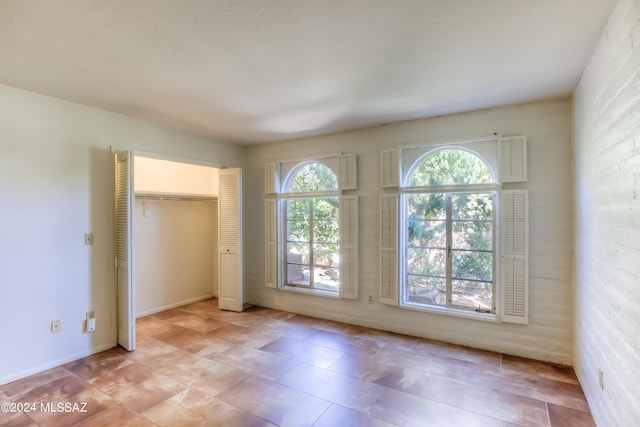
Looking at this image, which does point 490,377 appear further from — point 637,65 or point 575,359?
point 637,65

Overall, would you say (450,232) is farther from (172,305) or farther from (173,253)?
(172,305)

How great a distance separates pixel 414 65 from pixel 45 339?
423 cm

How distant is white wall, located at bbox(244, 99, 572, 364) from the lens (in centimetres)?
316

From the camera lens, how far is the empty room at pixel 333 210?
1947 millimetres

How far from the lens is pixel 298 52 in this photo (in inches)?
89.9

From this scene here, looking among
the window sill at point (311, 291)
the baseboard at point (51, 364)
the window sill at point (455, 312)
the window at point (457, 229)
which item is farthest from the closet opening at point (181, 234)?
the window sill at point (455, 312)

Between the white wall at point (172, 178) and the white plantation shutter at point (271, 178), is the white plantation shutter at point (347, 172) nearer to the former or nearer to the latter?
the white plantation shutter at point (271, 178)

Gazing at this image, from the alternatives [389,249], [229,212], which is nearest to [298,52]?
[389,249]

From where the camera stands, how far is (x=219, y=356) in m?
3.36

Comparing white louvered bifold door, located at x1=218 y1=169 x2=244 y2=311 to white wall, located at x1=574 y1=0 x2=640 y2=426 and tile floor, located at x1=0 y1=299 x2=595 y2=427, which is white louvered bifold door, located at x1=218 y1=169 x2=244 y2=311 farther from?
white wall, located at x1=574 y1=0 x2=640 y2=426

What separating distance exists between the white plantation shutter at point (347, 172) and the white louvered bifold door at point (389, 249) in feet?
1.54

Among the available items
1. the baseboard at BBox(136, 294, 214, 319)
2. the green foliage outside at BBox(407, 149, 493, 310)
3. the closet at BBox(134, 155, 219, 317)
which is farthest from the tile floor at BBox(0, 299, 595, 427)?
the closet at BBox(134, 155, 219, 317)

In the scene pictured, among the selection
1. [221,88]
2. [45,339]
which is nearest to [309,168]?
Answer: [221,88]

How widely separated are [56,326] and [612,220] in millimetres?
4723
